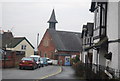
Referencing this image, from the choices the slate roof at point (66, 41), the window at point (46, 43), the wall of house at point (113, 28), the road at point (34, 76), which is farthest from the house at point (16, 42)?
the wall of house at point (113, 28)

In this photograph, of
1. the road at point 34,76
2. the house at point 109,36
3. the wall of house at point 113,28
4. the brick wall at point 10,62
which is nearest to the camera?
the house at point 109,36

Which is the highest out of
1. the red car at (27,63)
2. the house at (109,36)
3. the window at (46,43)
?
the window at (46,43)

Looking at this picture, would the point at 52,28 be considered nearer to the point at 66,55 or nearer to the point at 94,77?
the point at 66,55

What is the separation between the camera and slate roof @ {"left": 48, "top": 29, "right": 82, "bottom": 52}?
219 ft

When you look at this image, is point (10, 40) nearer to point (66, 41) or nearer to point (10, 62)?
point (66, 41)

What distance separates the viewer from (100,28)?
19.8 m

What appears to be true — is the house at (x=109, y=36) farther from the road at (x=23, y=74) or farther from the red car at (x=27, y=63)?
the red car at (x=27, y=63)

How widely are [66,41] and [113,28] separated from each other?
5318 cm

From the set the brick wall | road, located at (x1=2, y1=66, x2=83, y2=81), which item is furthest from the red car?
road, located at (x1=2, y1=66, x2=83, y2=81)

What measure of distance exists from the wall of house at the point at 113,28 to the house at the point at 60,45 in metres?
44.9

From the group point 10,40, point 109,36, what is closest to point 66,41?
point 10,40

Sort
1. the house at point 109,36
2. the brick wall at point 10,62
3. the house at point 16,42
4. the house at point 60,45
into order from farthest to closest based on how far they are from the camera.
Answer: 1. the house at point 60,45
2. the house at point 16,42
3. the brick wall at point 10,62
4. the house at point 109,36

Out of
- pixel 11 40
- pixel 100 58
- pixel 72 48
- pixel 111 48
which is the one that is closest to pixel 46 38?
pixel 72 48

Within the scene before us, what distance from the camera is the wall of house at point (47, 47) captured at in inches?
2598
